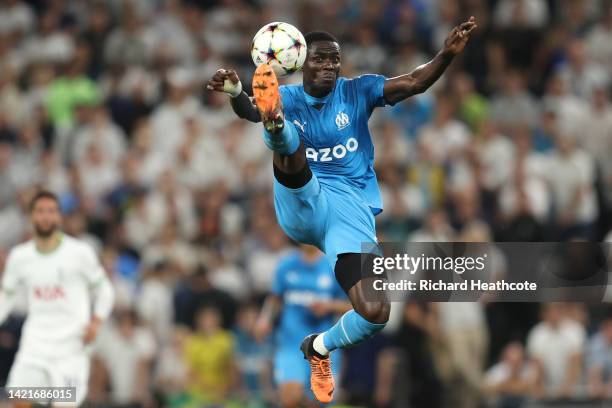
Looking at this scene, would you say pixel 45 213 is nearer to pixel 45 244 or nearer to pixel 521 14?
pixel 45 244

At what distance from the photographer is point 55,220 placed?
1204cm

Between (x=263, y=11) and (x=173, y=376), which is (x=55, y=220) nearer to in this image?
(x=173, y=376)

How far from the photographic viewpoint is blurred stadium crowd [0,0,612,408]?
15438 millimetres

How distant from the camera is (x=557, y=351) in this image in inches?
597

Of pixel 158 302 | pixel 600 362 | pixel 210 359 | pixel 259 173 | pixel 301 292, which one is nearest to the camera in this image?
pixel 301 292

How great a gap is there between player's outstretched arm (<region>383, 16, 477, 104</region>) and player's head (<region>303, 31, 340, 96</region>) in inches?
16.5

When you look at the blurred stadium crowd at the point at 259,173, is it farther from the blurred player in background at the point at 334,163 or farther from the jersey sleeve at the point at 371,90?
the jersey sleeve at the point at 371,90

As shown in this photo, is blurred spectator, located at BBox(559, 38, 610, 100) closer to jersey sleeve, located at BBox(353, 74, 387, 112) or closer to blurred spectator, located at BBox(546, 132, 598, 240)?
blurred spectator, located at BBox(546, 132, 598, 240)

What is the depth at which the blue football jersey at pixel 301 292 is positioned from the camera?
1374cm

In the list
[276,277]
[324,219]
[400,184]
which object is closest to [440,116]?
[400,184]

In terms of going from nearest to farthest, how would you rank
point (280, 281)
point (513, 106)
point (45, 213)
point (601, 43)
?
point (45, 213) < point (280, 281) < point (513, 106) < point (601, 43)

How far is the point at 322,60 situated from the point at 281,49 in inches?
15.4

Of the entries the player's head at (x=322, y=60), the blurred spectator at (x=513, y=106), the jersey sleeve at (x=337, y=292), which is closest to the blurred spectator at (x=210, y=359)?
the jersey sleeve at (x=337, y=292)

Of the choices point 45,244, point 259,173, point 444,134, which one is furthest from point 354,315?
point 444,134
